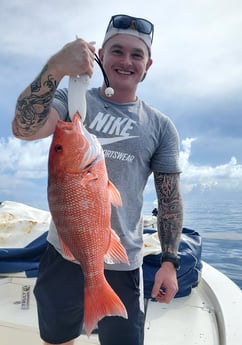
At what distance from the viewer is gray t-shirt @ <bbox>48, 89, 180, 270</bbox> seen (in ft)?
6.99

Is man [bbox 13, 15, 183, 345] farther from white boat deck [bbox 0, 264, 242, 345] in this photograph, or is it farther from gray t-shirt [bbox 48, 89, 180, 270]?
white boat deck [bbox 0, 264, 242, 345]

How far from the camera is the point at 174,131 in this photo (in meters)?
2.44

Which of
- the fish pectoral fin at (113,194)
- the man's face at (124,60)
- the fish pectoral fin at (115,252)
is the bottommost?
the fish pectoral fin at (115,252)

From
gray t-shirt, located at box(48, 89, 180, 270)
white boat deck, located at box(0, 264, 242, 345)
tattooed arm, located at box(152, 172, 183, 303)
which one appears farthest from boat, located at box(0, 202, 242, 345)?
gray t-shirt, located at box(48, 89, 180, 270)

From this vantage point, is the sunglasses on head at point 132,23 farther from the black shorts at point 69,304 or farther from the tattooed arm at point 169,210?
the black shorts at point 69,304

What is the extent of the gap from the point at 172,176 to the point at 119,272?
796 millimetres

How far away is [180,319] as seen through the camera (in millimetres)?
3021

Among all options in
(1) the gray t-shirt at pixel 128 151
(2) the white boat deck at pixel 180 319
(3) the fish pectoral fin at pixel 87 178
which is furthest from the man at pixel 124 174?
(2) the white boat deck at pixel 180 319

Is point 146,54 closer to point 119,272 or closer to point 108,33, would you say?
point 108,33

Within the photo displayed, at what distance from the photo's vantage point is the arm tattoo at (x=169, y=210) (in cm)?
241

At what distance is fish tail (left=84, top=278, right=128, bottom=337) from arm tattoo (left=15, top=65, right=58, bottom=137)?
0.91 metres

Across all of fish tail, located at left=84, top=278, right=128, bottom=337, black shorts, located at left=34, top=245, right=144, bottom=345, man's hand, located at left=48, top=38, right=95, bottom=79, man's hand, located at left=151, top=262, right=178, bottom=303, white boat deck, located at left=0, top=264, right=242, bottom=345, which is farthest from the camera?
white boat deck, located at left=0, top=264, right=242, bottom=345

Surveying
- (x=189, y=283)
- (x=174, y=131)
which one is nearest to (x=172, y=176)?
(x=174, y=131)

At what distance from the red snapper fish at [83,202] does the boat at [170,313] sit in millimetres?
1251
